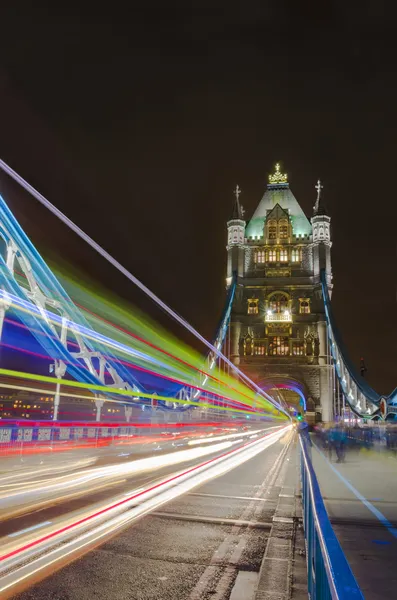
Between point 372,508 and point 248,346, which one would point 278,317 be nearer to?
point 248,346

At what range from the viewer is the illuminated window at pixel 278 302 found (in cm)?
6712

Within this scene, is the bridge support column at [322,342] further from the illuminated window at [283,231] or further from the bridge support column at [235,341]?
the illuminated window at [283,231]

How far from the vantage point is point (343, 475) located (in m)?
14.7

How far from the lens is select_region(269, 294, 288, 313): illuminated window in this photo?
67125 millimetres

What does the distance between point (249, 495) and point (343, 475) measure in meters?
5.22

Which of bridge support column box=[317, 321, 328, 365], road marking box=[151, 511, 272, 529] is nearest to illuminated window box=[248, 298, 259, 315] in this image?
bridge support column box=[317, 321, 328, 365]

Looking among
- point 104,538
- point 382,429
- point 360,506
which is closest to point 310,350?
point 382,429

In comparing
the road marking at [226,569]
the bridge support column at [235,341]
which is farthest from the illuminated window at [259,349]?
the road marking at [226,569]

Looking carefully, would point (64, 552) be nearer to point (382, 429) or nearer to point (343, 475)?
point (343, 475)

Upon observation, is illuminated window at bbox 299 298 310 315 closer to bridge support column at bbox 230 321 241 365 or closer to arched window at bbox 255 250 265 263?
arched window at bbox 255 250 265 263

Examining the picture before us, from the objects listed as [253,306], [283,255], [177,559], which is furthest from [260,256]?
[177,559]

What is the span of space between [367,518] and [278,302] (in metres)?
59.5

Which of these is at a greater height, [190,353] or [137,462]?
[190,353]

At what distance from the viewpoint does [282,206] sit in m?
76.6
